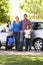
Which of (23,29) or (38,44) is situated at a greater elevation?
(23,29)

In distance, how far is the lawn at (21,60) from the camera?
8091mm

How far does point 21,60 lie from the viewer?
8.67m

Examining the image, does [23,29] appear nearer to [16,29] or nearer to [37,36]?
[16,29]

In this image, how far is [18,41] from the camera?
415 inches

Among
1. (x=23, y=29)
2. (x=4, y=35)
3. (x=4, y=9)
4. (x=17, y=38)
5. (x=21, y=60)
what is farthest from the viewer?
(x=4, y=9)

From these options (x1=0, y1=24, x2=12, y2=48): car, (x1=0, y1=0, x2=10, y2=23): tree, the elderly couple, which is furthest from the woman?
(x1=0, y1=0, x2=10, y2=23): tree

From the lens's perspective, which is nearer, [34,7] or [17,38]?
[17,38]

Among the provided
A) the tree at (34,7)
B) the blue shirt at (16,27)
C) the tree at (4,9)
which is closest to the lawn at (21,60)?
the blue shirt at (16,27)

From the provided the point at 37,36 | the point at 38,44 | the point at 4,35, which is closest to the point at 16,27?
the point at 4,35

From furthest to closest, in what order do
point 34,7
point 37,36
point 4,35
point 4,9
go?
point 34,7 → point 4,9 → point 4,35 → point 37,36

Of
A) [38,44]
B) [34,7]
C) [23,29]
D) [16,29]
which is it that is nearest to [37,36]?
[38,44]

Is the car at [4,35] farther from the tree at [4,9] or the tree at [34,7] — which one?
the tree at [34,7]

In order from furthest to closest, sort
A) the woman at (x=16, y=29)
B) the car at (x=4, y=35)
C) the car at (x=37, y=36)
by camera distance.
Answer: the car at (x=4, y=35), the car at (x=37, y=36), the woman at (x=16, y=29)

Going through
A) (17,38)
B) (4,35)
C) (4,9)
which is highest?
(4,9)
